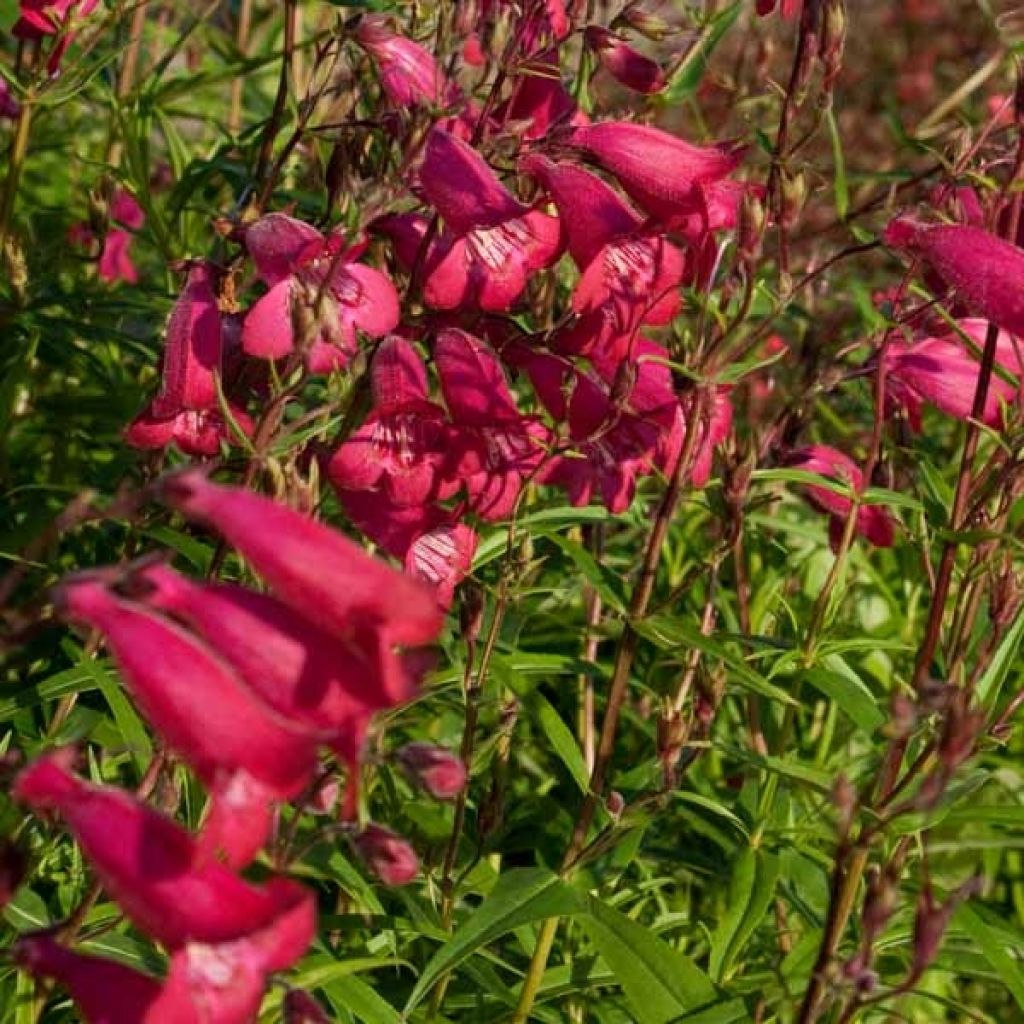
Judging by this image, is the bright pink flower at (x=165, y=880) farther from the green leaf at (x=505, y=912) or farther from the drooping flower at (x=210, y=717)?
the green leaf at (x=505, y=912)

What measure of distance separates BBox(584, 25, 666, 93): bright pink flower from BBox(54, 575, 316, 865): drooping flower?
1450 millimetres

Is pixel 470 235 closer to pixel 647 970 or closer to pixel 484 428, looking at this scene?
pixel 484 428

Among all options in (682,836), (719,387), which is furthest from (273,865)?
(682,836)

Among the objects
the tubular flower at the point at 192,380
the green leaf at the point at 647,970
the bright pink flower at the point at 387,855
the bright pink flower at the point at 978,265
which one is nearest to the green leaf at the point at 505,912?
the green leaf at the point at 647,970

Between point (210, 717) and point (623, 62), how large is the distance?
1548 millimetres

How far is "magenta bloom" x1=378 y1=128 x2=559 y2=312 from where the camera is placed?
88.0 inches

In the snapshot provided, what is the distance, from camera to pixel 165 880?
4.85 ft

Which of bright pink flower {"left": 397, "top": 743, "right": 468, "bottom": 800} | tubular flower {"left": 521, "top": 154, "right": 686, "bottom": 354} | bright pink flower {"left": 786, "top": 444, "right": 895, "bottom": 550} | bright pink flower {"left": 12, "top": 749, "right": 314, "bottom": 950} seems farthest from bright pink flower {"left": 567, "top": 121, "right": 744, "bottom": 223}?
bright pink flower {"left": 12, "top": 749, "right": 314, "bottom": 950}

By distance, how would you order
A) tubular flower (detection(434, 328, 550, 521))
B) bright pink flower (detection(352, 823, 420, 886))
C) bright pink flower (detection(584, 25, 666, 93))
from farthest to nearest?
bright pink flower (detection(584, 25, 666, 93)), tubular flower (detection(434, 328, 550, 521)), bright pink flower (detection(352, 823, 420, 886))

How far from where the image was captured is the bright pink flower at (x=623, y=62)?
8.80 feet

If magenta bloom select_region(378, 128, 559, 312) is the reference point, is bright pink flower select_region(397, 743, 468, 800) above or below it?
below

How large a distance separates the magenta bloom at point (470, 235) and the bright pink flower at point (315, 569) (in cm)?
79

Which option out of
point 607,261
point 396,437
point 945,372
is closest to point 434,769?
point 396,437

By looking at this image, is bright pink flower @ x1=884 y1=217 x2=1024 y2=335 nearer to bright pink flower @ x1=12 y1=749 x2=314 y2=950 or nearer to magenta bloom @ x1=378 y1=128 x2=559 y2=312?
magenta bloom @ x1=378 y1=128 x2=559 y2=312
